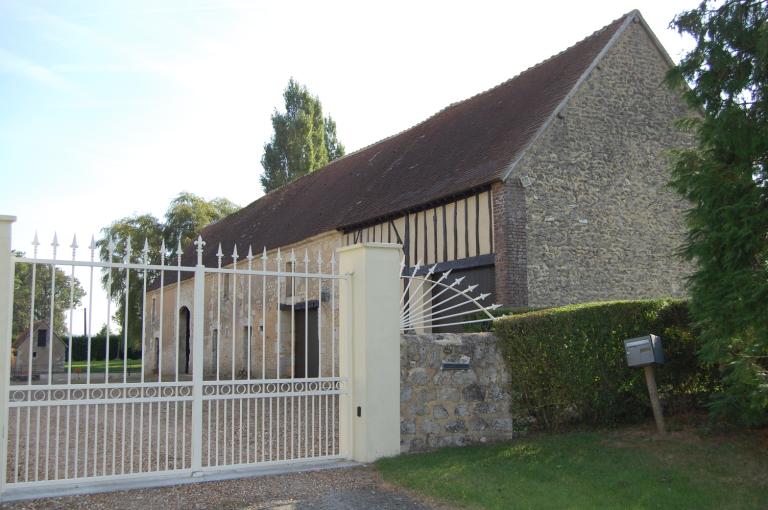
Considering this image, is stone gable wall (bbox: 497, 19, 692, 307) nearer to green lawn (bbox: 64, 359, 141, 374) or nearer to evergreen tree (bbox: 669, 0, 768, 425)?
evergreen tree (bbox: 669, 0, 768, 425)

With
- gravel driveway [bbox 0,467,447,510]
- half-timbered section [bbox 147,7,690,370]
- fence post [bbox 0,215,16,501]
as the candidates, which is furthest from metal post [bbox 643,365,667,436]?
fence post [bbox 0,215,16,501]

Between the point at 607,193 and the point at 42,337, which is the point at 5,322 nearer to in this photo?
the point at 607,193

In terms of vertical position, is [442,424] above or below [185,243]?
below

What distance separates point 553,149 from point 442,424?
6793mm

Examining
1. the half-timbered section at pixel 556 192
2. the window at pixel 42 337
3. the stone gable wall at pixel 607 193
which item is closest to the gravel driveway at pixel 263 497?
the half-timbered section at pixel 556 192

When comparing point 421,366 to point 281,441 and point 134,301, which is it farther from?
point 134,301

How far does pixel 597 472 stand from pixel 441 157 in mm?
9582

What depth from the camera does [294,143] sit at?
116 feet

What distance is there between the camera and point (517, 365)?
722 cm

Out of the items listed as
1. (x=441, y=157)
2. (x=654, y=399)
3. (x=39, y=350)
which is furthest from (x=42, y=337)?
(x=654, y=399)

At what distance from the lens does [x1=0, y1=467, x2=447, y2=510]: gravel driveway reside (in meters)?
4.99

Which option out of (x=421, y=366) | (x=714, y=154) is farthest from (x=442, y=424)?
(x=714, y=154)

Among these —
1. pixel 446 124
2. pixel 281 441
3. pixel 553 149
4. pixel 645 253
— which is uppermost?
pixel 446 124

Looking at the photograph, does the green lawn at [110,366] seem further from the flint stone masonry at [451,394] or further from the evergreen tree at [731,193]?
the evergreen tree at [731,193]
